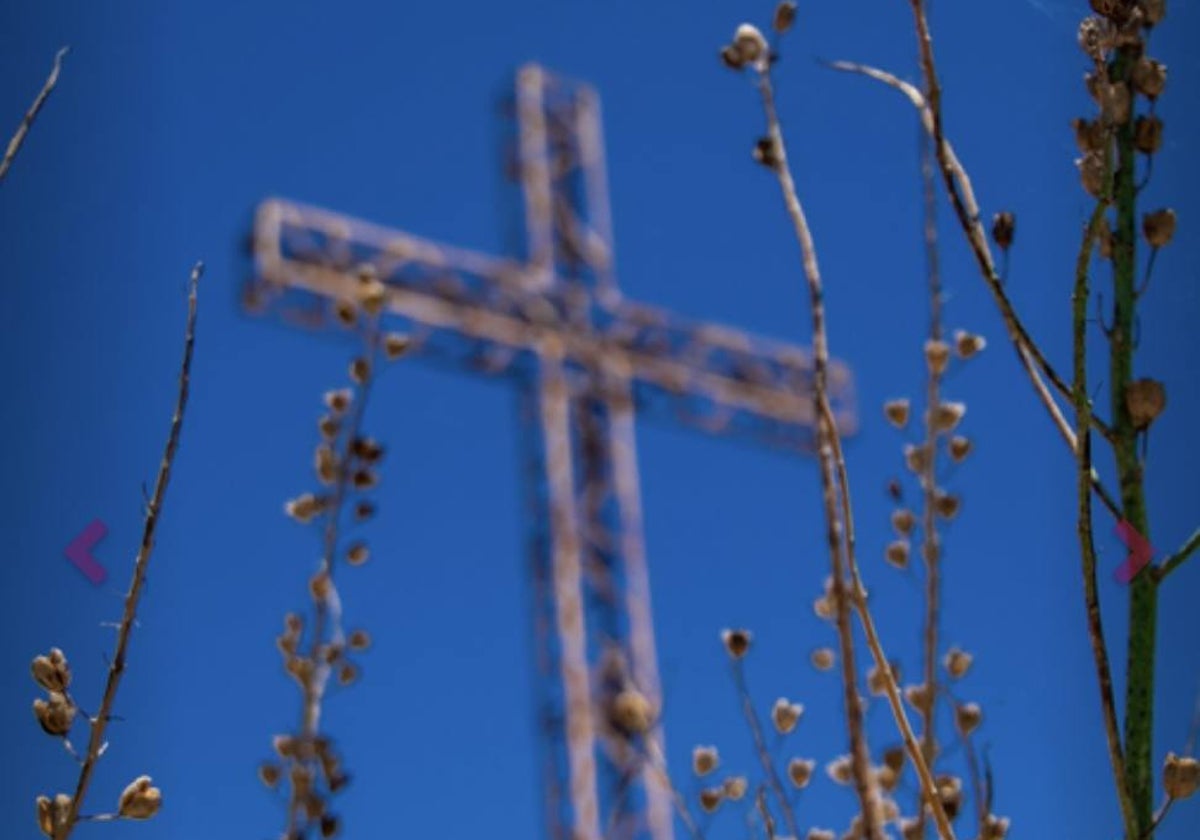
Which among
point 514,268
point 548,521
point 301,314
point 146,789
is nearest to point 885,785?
point 146,789

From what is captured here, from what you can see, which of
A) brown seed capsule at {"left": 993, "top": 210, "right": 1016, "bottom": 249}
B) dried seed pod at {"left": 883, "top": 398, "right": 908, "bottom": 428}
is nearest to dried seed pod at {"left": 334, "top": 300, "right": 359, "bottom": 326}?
dried seed pod at {"left": 883, "top": 398, "right": 908, "bottom": 428}

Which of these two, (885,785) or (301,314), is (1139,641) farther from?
(301,314)

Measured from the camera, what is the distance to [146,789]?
0.81m

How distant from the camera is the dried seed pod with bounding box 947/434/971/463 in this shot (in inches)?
45.8

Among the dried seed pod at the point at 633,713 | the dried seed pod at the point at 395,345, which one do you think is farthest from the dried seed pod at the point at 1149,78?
the dried seed pod at the point at 395,345

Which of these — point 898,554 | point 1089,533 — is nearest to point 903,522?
point 898,554

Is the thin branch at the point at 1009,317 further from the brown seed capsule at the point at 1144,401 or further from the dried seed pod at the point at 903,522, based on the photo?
the dried seed pod at the point at 903,522

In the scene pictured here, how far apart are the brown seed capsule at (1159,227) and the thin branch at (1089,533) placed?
6 centimetres

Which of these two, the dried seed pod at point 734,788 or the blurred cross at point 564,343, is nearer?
the dried seed pod at point 734,788

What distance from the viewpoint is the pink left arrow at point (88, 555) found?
0.73 meters

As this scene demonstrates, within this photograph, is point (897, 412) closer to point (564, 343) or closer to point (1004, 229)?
point (1004, 229)

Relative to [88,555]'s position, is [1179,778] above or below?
below

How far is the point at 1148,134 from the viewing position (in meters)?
0.73

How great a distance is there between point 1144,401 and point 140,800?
41 centimetres
